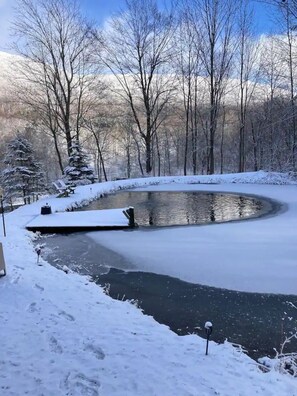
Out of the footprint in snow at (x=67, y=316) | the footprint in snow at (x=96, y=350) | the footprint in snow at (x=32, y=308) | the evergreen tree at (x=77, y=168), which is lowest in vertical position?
the footprint in snow at (x=67, y=316)

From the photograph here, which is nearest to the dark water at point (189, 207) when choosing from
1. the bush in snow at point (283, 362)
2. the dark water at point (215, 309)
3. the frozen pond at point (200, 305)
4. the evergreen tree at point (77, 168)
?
the frozen pond at point (200, 305)

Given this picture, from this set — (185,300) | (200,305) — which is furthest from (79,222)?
(200,305)

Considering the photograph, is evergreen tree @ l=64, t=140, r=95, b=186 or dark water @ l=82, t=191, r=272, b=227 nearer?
dark water @ l=82, t=191, r=272, b=227

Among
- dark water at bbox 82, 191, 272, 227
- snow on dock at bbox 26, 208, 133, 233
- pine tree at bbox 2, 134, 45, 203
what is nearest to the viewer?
snow on dock at bbox 26, 208, 133, 233

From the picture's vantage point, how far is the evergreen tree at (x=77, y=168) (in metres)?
20.0

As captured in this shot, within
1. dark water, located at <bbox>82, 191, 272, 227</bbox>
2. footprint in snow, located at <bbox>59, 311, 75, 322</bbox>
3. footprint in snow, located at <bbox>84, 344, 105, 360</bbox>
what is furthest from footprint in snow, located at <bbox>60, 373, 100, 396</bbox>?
dark water, located at <bbox>82, 191, 272, 227</bbox>

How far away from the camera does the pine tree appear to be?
74.5 ft

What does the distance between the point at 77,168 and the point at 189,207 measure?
10116 millimetres

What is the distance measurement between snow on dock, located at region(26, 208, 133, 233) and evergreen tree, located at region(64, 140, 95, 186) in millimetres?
9665

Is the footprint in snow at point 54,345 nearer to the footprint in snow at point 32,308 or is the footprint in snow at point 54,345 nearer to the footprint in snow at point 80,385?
the footprint in snow at point 80,385

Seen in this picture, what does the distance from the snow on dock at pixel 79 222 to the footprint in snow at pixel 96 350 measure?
5.98 metres

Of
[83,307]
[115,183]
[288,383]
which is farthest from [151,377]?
[115,183]

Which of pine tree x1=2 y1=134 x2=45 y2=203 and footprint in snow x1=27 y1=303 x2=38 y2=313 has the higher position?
pine tree x1=2 y1=134 x2=45 y2=203

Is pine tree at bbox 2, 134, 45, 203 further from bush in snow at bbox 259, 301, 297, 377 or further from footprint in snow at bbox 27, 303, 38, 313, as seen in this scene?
bush in snow at bbox 259, 301, 297, 377
